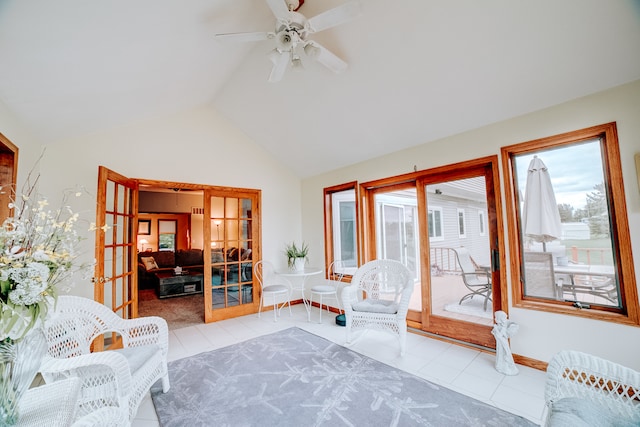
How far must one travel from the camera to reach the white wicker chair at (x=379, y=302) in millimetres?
2986

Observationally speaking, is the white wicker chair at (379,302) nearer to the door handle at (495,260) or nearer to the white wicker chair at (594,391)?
the door handle at (495,260)

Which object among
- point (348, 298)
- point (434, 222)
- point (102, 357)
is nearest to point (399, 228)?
point (434, 222)

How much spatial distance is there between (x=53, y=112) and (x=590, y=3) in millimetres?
4510

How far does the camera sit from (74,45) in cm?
189

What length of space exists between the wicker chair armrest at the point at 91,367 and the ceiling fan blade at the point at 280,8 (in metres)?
2.49

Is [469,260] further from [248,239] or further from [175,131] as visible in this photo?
[175,131]

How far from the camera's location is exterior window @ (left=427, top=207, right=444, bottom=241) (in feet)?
11.5

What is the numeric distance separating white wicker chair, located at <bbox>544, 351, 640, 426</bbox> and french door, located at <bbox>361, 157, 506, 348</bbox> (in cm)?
152

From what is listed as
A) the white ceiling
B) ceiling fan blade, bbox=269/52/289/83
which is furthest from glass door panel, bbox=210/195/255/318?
ceiling fan blade, bbox=269/52/289/83

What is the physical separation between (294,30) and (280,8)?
19cm

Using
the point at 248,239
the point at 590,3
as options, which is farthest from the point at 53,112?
the point at 590,3

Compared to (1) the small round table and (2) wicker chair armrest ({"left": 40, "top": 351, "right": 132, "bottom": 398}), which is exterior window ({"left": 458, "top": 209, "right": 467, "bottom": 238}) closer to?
(1) the small round table

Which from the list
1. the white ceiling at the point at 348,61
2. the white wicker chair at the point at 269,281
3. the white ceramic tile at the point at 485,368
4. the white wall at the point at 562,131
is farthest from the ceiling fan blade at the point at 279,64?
the white ceramic tile at the point at 485,368

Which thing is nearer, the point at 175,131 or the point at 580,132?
the point at 580,132
